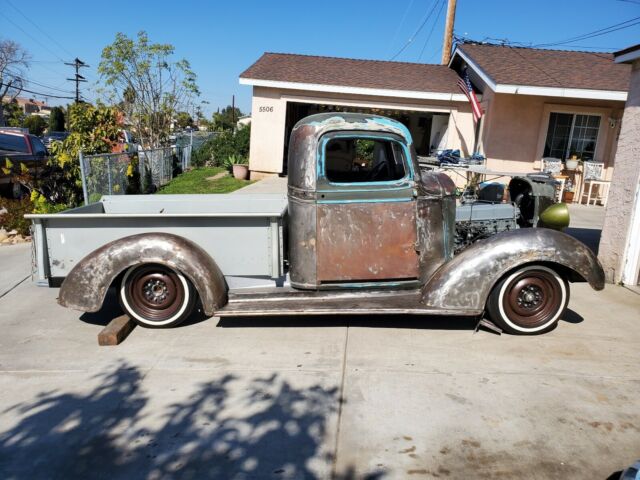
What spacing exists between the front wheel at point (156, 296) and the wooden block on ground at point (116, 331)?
88mm

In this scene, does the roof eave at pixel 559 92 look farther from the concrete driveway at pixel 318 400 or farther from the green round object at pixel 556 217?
the concrete driveway at pixel 318 400

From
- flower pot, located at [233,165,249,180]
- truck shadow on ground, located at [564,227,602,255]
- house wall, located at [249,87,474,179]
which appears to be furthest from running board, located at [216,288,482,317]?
flower pot, located at [233,165,249,180]

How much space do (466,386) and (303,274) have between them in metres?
1.65

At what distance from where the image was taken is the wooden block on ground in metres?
4.31

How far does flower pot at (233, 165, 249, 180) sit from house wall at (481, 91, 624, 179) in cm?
722

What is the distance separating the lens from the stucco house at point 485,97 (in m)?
12.4

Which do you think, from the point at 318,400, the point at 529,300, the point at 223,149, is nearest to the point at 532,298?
the point at 529,300

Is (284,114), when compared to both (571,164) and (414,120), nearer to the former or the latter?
(414,120)

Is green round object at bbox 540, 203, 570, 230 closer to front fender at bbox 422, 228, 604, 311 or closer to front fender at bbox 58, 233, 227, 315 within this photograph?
front fender at bbox 422, 228, 604, 311

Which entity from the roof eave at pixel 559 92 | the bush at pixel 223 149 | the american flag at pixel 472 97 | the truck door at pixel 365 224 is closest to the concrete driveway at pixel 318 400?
the truck door at pixel 365 224

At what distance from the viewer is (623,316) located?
16.8ft

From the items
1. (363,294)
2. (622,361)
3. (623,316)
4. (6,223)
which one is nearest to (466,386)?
(363,294)

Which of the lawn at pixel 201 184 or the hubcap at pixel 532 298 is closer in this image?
the hubcap at pixel 532 298

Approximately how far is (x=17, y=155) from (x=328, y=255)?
10.1 metres
